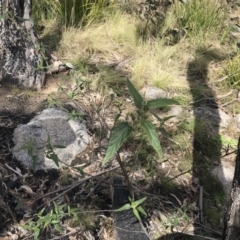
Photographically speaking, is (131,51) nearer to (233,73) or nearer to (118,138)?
(233,73)

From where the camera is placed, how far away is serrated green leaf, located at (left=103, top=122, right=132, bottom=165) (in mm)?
1601

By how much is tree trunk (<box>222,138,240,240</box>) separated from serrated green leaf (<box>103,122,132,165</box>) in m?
0.49

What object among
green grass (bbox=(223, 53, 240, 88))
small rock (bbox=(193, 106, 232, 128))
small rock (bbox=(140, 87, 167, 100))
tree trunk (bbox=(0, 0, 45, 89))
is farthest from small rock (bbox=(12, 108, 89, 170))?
green grass (bbox=(223, 53, 240, 88))

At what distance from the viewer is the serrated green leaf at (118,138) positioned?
1601 millimetres

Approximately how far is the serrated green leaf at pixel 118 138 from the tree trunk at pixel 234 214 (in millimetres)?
495

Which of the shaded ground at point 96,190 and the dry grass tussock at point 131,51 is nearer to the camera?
the shaded ground at point 96,190

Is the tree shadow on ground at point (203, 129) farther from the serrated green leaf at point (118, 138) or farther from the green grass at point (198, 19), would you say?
the serrated green leaf at point (118, 138)

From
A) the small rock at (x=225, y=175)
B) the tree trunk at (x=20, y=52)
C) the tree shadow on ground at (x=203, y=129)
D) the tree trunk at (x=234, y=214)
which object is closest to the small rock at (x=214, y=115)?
the tree shadow on ground at (x=203, y=129)

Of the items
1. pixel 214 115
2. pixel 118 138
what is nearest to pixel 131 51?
pixel 214 115

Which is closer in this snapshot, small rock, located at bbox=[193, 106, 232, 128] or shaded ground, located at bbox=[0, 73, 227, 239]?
shaded ground, located at bbox=[0, 73, 227, 239]

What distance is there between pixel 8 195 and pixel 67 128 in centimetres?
74

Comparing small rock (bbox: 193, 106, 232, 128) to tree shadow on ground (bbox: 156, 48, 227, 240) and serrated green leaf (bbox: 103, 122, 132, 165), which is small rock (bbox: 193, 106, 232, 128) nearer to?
tree shadow on ground (bbox: 156, 48, 227, 240)

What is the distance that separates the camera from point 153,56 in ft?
14.5

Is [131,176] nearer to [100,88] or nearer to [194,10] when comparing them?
[100,88]
